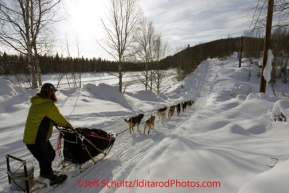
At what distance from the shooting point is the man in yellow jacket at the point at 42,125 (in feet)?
8.98

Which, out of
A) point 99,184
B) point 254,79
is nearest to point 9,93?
point 99,184

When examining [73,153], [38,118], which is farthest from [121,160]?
[38,118]

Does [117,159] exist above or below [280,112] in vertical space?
below

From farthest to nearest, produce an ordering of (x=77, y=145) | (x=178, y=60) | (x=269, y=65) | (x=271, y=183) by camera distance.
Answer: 1. (x=178, y=60)
2. (x=269, y=65)
3. (x=77, y=145)
4. (x=271, y=183)

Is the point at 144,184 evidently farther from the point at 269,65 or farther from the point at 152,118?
the point at 269,65

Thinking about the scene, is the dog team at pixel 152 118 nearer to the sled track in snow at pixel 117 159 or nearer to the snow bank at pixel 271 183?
the sled track in snow at pixel 117 159

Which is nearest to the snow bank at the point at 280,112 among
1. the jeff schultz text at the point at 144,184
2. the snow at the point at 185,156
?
the snow at the point at 185,156

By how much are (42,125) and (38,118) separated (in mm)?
149

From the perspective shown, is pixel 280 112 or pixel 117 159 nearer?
pixel 117 159

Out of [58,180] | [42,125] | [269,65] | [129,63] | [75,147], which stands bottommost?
[58,180]

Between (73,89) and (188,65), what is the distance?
1275 inches

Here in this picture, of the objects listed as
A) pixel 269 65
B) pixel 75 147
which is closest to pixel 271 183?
pixel 75 147

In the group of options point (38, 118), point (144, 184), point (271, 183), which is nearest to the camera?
point (271, 183)

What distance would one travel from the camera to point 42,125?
281cm
